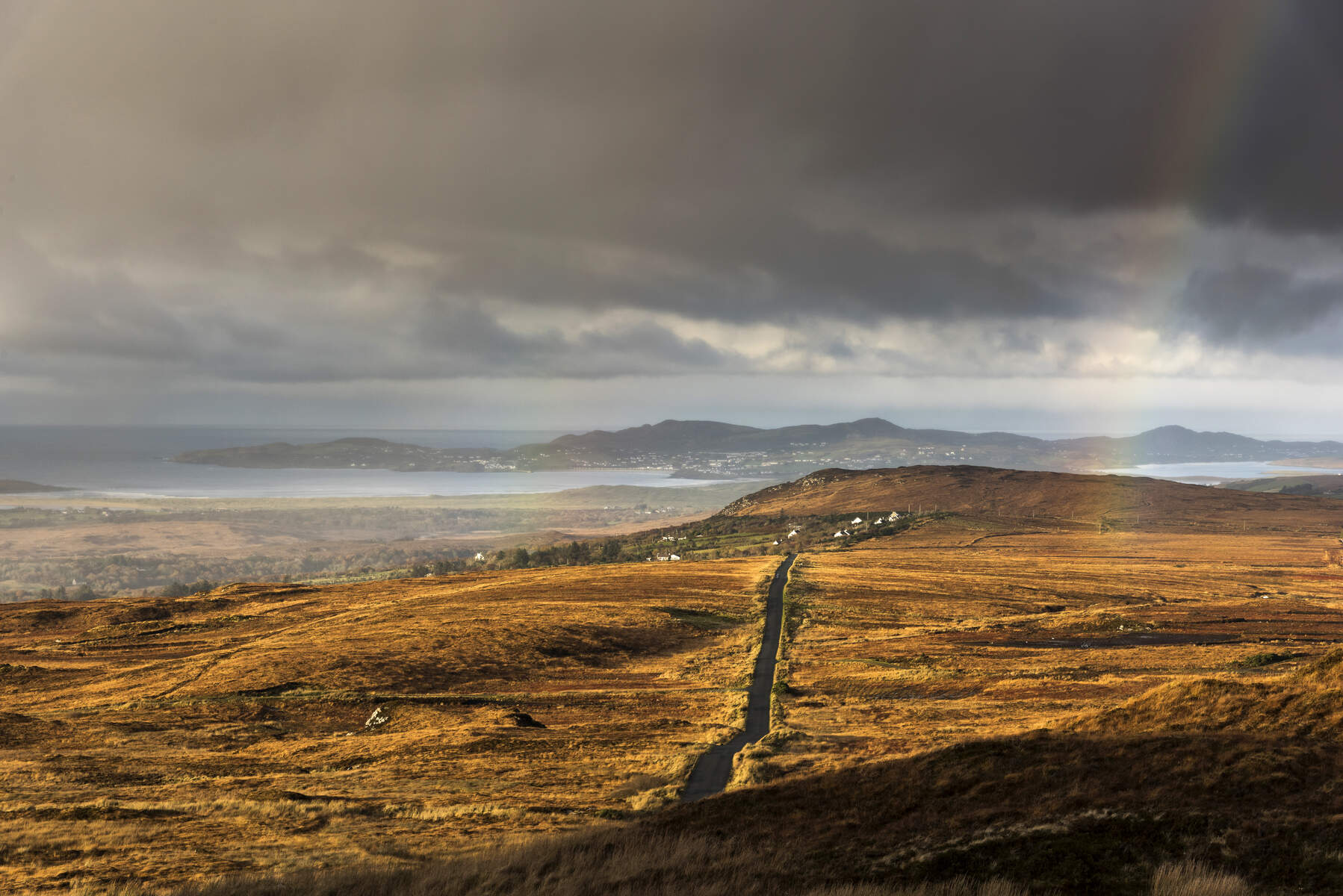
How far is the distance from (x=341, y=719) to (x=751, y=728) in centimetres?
2392

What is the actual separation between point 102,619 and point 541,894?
317 ft

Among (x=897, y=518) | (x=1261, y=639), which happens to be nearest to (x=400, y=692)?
(x=1261, y=639)

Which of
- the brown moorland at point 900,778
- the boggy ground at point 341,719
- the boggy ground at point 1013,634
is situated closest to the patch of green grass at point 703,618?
the boggy ground at point 341,719

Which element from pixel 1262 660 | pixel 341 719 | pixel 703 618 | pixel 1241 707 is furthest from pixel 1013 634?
pixel 341 719

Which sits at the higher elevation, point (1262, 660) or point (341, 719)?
point (1262, 660)

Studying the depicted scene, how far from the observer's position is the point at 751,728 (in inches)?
1532

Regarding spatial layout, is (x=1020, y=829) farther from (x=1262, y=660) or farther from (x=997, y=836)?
(x=1262, y=660)

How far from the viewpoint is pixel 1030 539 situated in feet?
519

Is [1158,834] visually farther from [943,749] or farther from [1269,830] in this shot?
[943,749]

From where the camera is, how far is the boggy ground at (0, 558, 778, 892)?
808 inches

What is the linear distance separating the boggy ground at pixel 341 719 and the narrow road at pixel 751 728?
3.10 ft

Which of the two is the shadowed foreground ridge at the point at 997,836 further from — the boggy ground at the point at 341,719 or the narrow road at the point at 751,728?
the narrow road at the point at 751,728

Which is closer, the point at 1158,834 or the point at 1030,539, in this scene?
the point at 1158,834

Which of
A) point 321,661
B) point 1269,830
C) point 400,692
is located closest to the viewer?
point 1269,830
